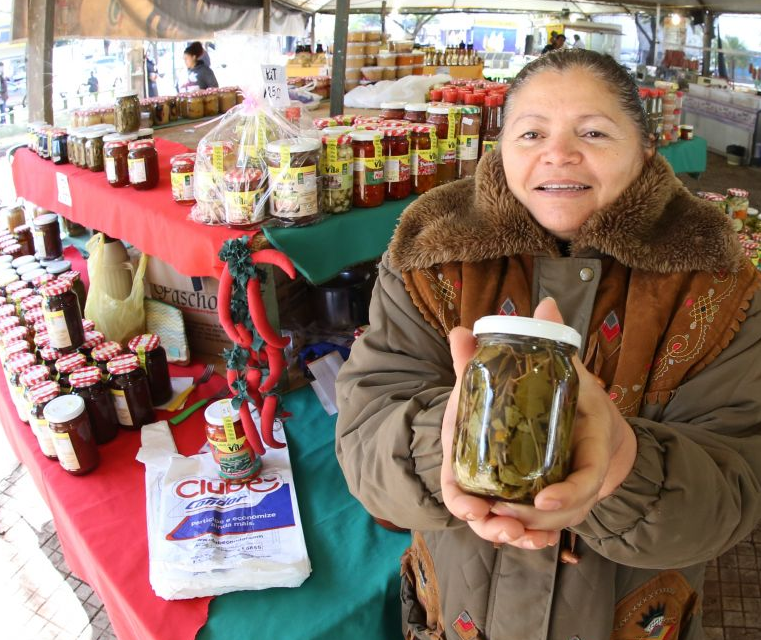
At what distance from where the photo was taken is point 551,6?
40.6 ft

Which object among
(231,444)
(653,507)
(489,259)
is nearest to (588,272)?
(489,259)

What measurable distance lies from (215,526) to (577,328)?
96 cm

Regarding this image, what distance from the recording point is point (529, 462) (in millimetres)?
605

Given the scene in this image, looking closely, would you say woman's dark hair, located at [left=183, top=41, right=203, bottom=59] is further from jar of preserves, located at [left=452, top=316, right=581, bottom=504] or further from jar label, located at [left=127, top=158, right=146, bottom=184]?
jar of preserves, located at [left=452, top=316, right=581, bottom=504]

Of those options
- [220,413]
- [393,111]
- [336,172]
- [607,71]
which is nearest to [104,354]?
[220,413]

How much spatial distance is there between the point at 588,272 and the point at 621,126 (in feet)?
0.73

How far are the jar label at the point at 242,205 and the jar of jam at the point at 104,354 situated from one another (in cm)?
58

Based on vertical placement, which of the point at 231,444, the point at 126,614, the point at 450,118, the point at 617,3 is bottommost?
the point at 126,614

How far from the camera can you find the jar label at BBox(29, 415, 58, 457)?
5.36ft

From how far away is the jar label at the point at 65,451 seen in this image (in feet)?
5.11

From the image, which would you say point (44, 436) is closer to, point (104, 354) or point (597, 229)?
point (104, 354)

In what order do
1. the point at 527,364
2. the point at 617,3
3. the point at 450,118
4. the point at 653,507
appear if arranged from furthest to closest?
the point at 617,3, the point at 450,118, the point at 653,507, the point at 527,364

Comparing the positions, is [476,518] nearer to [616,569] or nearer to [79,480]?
[616,569]

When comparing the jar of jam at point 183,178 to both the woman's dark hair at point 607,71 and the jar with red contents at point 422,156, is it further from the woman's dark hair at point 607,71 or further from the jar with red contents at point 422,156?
the woman's dark hair at point 607,71
